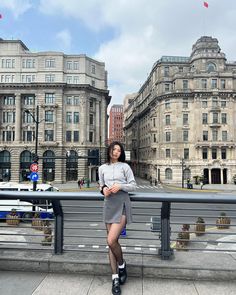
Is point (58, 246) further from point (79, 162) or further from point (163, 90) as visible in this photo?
point (163, 90)

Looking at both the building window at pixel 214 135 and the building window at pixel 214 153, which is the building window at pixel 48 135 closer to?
the building window at pixel 214 153

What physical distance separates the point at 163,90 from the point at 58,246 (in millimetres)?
53440

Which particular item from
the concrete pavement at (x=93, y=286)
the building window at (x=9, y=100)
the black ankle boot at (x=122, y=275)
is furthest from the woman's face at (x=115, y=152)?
the building window at (x=9, y=100)

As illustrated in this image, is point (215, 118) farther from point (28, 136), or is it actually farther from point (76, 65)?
point (28, 136)

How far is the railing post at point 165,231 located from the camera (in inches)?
155

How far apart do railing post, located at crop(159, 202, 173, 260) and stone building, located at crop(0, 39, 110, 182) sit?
46.7 metres

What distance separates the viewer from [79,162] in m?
50.4

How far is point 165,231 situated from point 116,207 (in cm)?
110

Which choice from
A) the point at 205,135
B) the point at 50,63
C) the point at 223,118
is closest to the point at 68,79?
the point at 50,63

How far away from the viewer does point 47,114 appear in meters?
50.8

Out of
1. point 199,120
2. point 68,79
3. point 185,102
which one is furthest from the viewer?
point 68,79

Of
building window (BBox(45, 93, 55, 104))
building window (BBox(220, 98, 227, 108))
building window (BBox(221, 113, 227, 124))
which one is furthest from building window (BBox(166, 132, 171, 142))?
building window (BBox(45, 93, 55, 104))

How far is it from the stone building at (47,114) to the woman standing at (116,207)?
154ft

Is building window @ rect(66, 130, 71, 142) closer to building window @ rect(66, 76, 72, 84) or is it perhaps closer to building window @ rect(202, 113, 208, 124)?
building window @ rect(66, 76, 72, 84)
